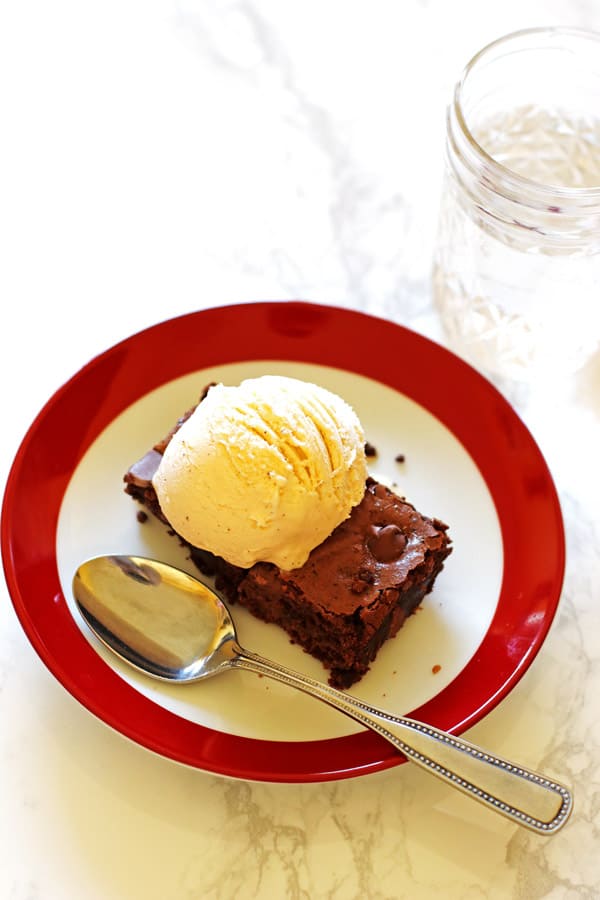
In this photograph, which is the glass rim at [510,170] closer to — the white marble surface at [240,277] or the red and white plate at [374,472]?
the red and white plate at [374,472]

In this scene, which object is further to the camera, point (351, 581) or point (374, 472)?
point (374, 472)

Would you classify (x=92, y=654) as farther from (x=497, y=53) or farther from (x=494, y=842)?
(x=497, y=53)

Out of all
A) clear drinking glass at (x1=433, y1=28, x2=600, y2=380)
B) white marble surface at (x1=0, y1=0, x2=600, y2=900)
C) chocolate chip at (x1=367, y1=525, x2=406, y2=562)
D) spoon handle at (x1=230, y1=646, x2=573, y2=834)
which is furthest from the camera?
clear drinking glass at (x1=433, y1=28, x2=600, y2=380)

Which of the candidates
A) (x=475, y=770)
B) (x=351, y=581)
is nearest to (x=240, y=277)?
(x=351, y=581)

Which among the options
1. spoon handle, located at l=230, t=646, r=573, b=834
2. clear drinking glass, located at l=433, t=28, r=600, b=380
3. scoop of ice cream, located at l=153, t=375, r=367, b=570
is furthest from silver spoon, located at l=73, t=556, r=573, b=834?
clear drinking glass, located at l=433, t=28, r=600, b=380

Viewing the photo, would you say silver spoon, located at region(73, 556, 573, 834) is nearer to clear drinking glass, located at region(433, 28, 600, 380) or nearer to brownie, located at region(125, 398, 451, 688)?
brownie, located at region(125, 398, 451, 688)

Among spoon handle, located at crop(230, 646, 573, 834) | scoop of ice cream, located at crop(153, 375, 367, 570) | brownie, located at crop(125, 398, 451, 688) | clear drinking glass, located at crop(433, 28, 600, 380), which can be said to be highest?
clear drinking glass, located at crop(433, 28, 600, 380)

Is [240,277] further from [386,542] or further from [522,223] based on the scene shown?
[386,542]
